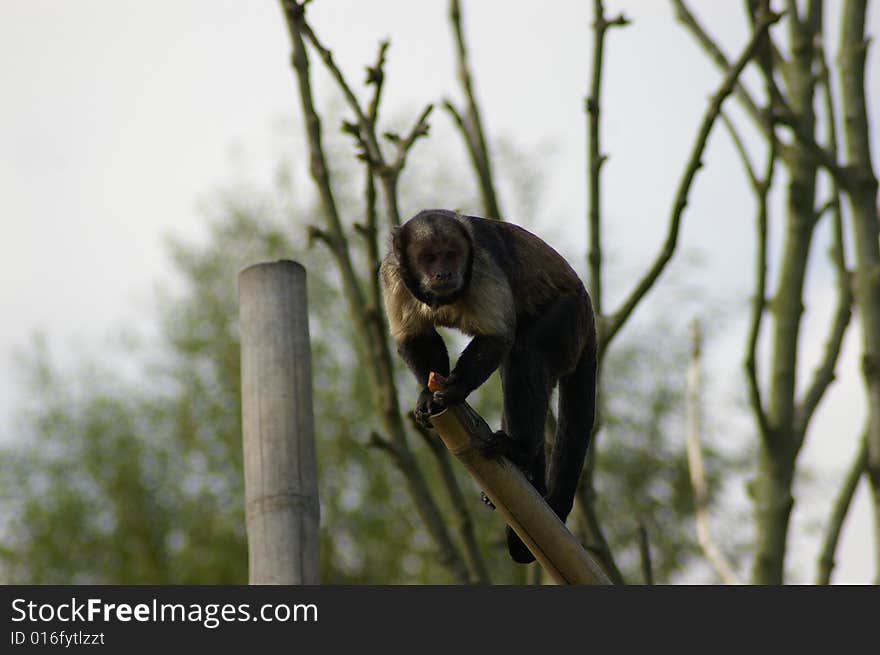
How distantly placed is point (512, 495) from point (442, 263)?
0.80 meters

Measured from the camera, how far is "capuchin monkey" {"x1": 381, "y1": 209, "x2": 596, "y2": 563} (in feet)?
12.1

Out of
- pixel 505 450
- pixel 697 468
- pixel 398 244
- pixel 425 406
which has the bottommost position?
pixel 505 450

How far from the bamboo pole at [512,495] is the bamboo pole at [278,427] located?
950 mm

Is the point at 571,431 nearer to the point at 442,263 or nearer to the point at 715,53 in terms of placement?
the point at 442,263

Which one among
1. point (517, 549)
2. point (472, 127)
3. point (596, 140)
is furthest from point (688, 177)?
point (517, 549)

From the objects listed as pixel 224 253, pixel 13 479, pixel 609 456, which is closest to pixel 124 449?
pixel 13 479

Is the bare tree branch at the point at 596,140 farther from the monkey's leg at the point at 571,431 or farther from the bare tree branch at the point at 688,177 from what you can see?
the monkey's leg at the point at 571,431

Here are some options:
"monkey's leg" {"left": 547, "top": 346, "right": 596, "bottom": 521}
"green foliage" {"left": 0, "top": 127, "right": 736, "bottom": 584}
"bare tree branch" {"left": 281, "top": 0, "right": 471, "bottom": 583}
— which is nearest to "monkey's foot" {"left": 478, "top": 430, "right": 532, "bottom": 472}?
"monkey's leg" {"left": 547, "top": 346, "right": 596, "bottom": 521}

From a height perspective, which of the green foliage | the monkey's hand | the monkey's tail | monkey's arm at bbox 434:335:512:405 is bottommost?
the monkey's tail

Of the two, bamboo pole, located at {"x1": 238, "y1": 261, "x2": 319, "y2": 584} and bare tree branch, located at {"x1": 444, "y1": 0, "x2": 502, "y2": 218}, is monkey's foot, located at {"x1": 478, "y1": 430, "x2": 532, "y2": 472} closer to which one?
bamboo pole, located at {"x1": 238, "y1": 261, "x2": 319, "y2": 584}

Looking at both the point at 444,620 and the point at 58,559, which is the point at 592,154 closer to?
the point at 444,620

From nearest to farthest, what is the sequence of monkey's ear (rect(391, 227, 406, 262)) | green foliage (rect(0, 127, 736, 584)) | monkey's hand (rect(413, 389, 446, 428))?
monkey's hand (rect(413, 389, 446, 428)), monkey's ear (rect(391, 227, 406, 262)), green foliage (rect(0, 127, 736, 584))

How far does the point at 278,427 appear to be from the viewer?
4.11m

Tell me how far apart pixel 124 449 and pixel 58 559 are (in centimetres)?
168
